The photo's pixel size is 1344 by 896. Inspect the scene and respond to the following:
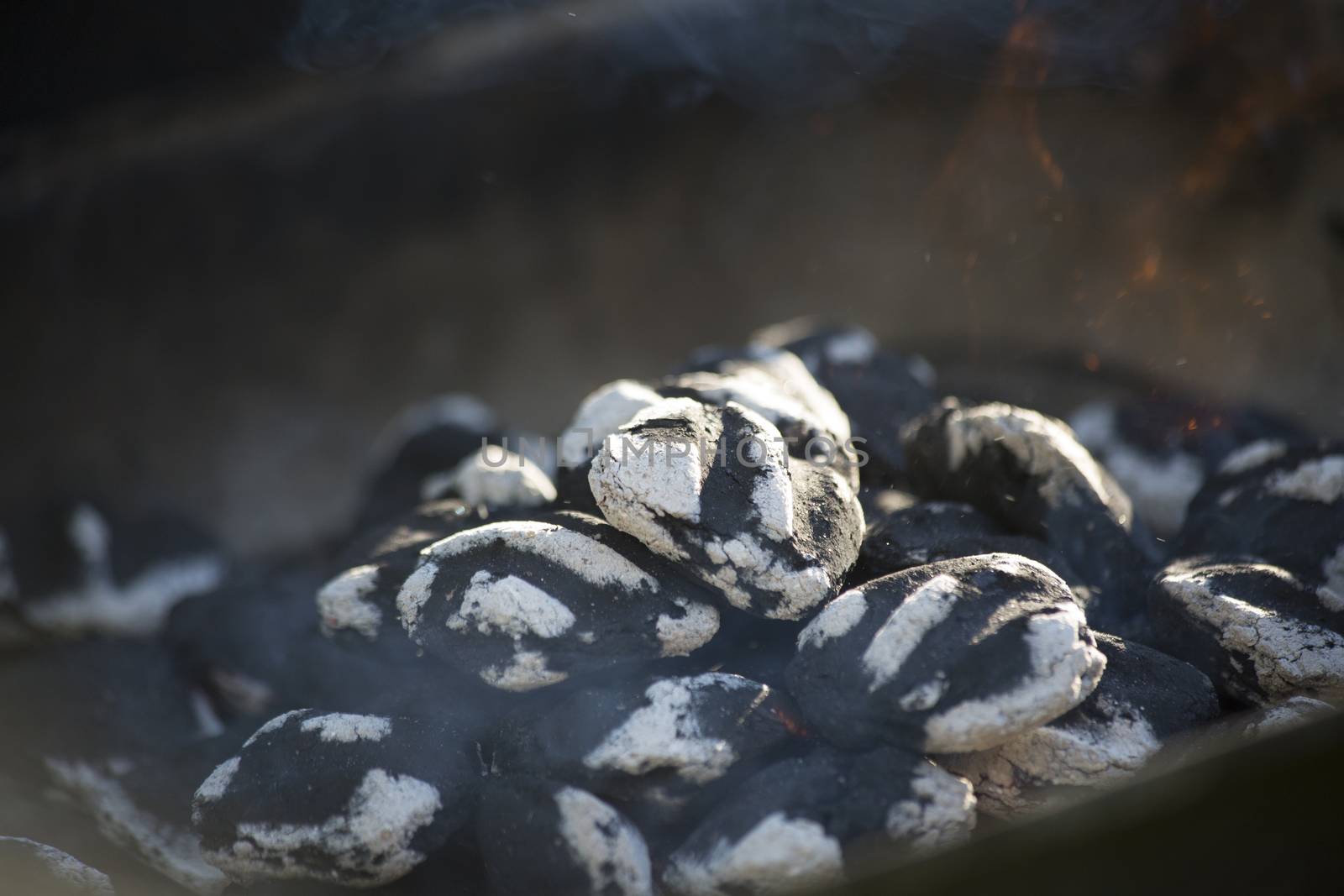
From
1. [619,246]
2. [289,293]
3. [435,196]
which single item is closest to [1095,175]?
[619,246]

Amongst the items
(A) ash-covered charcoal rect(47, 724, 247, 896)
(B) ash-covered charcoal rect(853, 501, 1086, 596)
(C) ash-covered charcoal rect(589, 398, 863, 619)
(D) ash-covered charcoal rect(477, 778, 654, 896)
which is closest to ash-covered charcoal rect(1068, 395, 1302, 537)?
(B) ash-covered charcoal rect(853, 501, 1086, 596)

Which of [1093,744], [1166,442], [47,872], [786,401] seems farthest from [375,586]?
[1166,442]

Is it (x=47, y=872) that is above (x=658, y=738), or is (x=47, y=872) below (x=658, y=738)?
below

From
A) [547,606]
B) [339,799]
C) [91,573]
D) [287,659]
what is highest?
[547,606]

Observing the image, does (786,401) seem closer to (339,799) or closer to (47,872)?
(339,799)

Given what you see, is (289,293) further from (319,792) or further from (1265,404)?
(1265,404)

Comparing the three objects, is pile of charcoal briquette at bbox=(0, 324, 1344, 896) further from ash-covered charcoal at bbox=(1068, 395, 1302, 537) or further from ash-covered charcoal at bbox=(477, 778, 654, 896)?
ash-covered charcoal at bbox=(1068, 395, 1302, 537)
